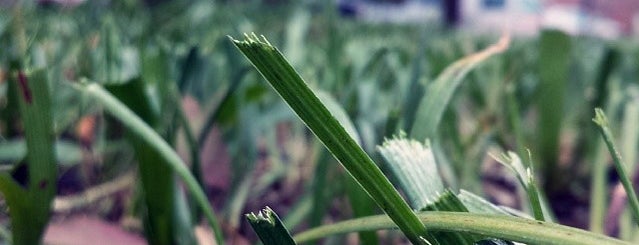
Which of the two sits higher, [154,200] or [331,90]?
[331,90]

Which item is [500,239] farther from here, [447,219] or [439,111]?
[439,111]

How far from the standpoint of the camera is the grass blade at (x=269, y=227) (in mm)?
187

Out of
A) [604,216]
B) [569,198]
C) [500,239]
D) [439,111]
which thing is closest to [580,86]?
[569,198]

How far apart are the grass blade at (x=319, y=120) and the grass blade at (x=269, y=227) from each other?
0.08 feet

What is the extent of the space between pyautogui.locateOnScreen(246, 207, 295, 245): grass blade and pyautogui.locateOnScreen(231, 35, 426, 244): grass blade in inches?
1.0

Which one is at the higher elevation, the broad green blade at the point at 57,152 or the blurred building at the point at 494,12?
the blurred building at the point at 494,12

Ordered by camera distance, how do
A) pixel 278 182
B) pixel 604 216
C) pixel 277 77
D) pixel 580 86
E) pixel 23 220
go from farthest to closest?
1. pixel 580 86
2. pixel 278 182
3. pixel 604 216
4. pixel 23 220
5. pixel 277 77

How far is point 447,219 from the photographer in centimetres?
20

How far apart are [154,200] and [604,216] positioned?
30cm

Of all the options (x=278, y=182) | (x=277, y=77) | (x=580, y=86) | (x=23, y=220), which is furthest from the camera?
(x=580, y=86)

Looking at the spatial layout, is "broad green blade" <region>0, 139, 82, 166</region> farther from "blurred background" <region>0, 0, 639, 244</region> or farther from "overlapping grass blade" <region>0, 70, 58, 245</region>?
"overlapping grass blade" <region>0, 70, 58, 245</region>

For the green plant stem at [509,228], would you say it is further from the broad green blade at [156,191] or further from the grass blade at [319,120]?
the broad green blade at [156,191]

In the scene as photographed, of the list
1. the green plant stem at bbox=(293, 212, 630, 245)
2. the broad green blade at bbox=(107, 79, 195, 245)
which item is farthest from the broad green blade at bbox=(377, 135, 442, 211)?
the broad green blade at bbox=(107, 79, 195, 245)

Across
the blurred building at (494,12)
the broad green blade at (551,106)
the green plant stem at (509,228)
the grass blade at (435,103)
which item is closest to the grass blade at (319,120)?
the green plant stem at (509,228)
